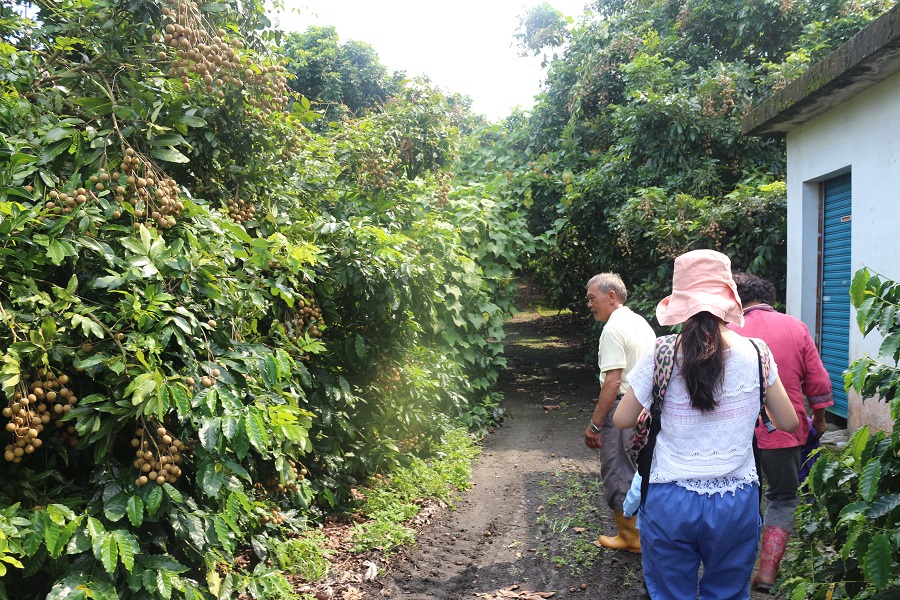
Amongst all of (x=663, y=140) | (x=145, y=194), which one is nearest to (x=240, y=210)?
(x=145, y=194)

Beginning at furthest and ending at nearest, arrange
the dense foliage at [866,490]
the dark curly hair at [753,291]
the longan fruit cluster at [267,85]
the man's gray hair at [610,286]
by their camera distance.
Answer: the man's gray hair at [610,286]
the dark curly hair at [753,291]
the longan fruit cluster at [267,85]
the dense foliage at [866,490]

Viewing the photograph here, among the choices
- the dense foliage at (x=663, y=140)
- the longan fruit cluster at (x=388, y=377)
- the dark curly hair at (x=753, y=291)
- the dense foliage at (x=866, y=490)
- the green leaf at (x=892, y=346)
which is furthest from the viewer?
the dense foliage at (x=663, y=140)

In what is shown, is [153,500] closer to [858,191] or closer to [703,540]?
[703,540]

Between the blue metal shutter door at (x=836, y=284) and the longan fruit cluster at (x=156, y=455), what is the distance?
5.61m

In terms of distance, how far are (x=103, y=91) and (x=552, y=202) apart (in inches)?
403

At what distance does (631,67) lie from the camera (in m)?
10.8

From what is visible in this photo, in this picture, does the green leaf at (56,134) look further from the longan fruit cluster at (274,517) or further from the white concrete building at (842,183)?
the white concrete building at (842,183)

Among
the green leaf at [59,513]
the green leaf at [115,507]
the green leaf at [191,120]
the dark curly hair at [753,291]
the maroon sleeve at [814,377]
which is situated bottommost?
the green leaf at [115,507]

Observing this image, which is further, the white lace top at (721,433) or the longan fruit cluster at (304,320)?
the longan fruit cluster at (304,320)

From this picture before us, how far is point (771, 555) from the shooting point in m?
4.06

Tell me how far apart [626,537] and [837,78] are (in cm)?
388

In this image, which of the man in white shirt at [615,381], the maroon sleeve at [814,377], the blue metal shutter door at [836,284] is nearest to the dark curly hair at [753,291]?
the maroon sleeve at [814,377]

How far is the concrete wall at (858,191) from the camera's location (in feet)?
18.1

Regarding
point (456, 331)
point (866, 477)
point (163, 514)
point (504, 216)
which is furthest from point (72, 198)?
point (504, 216)
